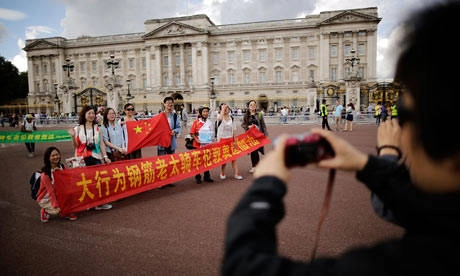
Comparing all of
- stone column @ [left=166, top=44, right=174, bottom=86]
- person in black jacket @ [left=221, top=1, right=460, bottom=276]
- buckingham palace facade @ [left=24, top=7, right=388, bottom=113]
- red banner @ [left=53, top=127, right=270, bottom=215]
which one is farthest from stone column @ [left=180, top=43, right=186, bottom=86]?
person in black jacket @ [left=221, top=1, right=460, bottom=276]

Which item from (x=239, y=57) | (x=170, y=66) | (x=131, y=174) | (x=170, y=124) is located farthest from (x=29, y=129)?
(x=239, y=57)

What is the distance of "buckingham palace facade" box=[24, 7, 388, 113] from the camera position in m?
46.8

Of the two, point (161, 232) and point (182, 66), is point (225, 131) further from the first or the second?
point (182, 66)

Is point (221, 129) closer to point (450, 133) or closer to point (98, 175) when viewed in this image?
point (98, 175)

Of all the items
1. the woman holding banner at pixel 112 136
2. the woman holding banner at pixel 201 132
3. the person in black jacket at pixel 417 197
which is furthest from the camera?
the woman holding banner at pixel 201 132

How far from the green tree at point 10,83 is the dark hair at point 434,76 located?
76345 millimetres

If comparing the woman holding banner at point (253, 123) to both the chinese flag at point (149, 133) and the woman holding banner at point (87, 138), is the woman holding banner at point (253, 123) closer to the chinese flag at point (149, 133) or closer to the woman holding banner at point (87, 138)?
the chinese flag at point (149, 133)

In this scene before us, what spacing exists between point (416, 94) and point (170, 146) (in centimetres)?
660

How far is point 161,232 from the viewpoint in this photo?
4.11m

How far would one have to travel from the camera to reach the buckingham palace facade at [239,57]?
4681 cm

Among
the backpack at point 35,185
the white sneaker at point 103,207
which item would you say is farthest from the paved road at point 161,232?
the backpack at point 35,185

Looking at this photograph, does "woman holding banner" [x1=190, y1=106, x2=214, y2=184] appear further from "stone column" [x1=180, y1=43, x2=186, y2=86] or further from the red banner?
"stone column" [x1=180, y1=43, x2=186, y2=86]

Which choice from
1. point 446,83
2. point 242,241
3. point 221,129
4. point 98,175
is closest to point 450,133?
point 446,83

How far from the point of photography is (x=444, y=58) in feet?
2.67
